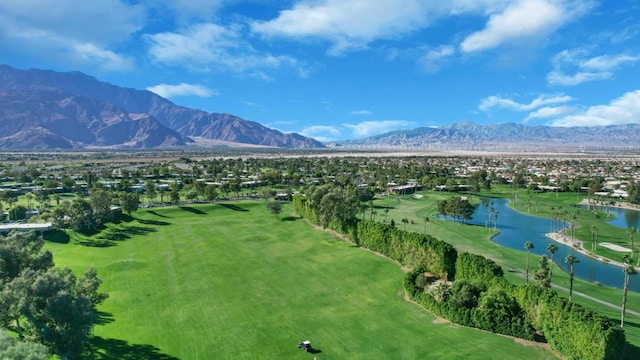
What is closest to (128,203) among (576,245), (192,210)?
(192,210)

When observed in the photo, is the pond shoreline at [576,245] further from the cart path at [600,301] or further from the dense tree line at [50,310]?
the dense tree line at [50,310]

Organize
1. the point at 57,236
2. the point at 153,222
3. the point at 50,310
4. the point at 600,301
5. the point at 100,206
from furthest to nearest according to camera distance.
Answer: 1. the point at 153,222
2. the point at 100,206
3. the point at 57,236
4. the point at 600,301
5. the point at 50,310

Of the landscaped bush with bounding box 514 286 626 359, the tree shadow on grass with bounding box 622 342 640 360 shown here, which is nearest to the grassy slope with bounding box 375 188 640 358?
the tree shadow on grass with bounding box 622 342 640 360

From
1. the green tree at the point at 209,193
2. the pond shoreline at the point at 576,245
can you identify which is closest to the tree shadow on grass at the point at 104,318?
the green tree at the point at 209,193

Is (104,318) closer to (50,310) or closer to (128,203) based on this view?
(50,310)

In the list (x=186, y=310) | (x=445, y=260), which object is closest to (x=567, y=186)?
(x=445, y=260)

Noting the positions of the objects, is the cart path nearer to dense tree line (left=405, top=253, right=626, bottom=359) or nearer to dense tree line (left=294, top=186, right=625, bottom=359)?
dense tree line (left=294, top=186, right=625, bottom=359)

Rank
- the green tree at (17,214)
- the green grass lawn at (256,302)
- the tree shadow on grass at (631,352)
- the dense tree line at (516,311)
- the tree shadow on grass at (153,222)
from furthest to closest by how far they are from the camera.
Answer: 1. the tree shadow on grass at (153,222)
2. the green tree at (17,214)
3. the green grass lawn at (256,302)
4. the tree shadow on grass at (631,352)
5. the dense tree line at (516,311)
